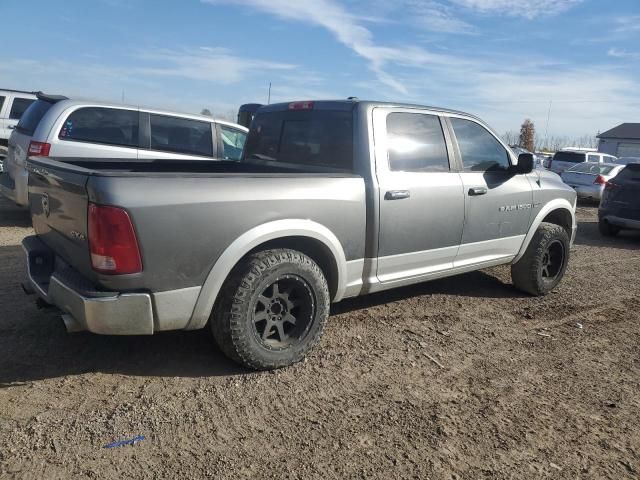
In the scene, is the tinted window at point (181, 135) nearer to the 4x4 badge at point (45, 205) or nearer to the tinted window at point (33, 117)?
the tinted window at point (33, 117)

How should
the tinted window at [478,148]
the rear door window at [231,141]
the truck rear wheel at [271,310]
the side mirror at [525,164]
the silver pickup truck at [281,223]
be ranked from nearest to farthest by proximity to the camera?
the silver pickup truck at [281,223] → the truck rear wheel at [271,310] → the tinted window at [478,148] → the side mirror at [525,164] → the rear door window at [231,141]

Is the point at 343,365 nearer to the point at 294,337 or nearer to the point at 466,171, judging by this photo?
the point at 294,337

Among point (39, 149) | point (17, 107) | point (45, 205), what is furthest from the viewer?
point (17, 107)

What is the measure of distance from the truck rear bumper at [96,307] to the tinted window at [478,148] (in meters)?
3.07

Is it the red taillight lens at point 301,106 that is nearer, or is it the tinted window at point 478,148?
the red taillight lens at point 301,106

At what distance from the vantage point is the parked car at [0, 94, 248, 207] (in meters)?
6.90

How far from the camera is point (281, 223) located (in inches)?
133

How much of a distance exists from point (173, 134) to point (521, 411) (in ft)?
21.2

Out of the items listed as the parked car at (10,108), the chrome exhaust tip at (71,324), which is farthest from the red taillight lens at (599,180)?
the chrome exhaust tip at (71,324)

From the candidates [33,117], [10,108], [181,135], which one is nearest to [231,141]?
[181,135]

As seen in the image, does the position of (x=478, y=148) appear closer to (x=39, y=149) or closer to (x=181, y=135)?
(x=181, y=135)

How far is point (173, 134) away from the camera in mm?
8000

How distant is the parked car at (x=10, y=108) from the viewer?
10055 mm

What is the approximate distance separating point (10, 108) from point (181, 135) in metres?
4.55
